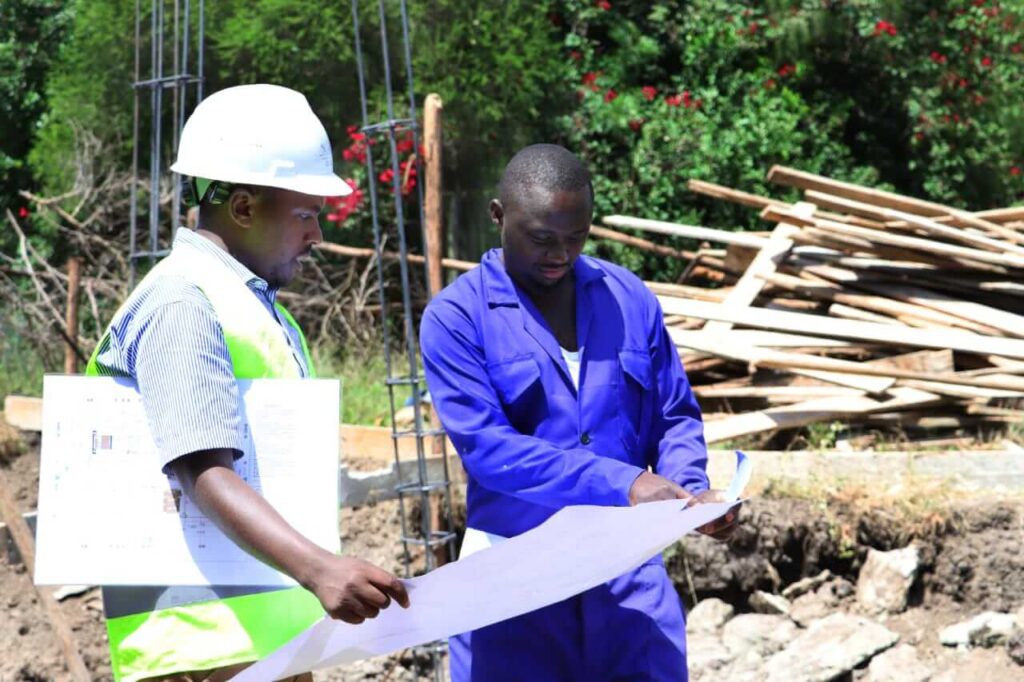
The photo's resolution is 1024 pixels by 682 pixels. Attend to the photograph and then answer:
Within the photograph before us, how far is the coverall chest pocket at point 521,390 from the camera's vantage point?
11.5 feet

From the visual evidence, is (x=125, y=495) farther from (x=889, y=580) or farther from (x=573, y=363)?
(x=889, y=580)

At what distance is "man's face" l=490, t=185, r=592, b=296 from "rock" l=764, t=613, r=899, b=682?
317 cm

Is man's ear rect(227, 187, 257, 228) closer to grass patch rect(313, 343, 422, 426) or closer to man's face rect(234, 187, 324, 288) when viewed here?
man's face rect(234, 187, 324, 288)

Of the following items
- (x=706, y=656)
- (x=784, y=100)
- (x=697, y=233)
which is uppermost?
(x=784, y=100)

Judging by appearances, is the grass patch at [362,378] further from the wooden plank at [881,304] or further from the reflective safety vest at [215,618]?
the reflective safety vest at [215,618]

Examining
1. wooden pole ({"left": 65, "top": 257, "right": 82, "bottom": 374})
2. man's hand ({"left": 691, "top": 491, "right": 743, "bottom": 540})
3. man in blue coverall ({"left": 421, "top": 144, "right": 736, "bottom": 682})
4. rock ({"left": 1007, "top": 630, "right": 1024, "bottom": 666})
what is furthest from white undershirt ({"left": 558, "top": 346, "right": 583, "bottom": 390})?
wooden pole ({"left": 65, "top": 257, "right": 82, "bottom": 374})

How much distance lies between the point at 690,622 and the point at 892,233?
3.05 meters

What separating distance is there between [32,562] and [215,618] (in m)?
3.34

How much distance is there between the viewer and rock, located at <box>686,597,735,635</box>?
6848mm

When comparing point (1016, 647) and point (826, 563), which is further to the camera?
point (826, 563)

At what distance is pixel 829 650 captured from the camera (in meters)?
6.19

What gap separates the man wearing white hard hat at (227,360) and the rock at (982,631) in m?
4.25

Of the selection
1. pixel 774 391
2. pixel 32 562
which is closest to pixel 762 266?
pixel 774 391

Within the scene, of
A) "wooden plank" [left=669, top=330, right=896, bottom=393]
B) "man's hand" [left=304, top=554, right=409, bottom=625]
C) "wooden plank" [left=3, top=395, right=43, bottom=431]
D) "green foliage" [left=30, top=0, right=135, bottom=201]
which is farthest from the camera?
"green foliage" [left=30, top=0, right=135, bottom=201]
